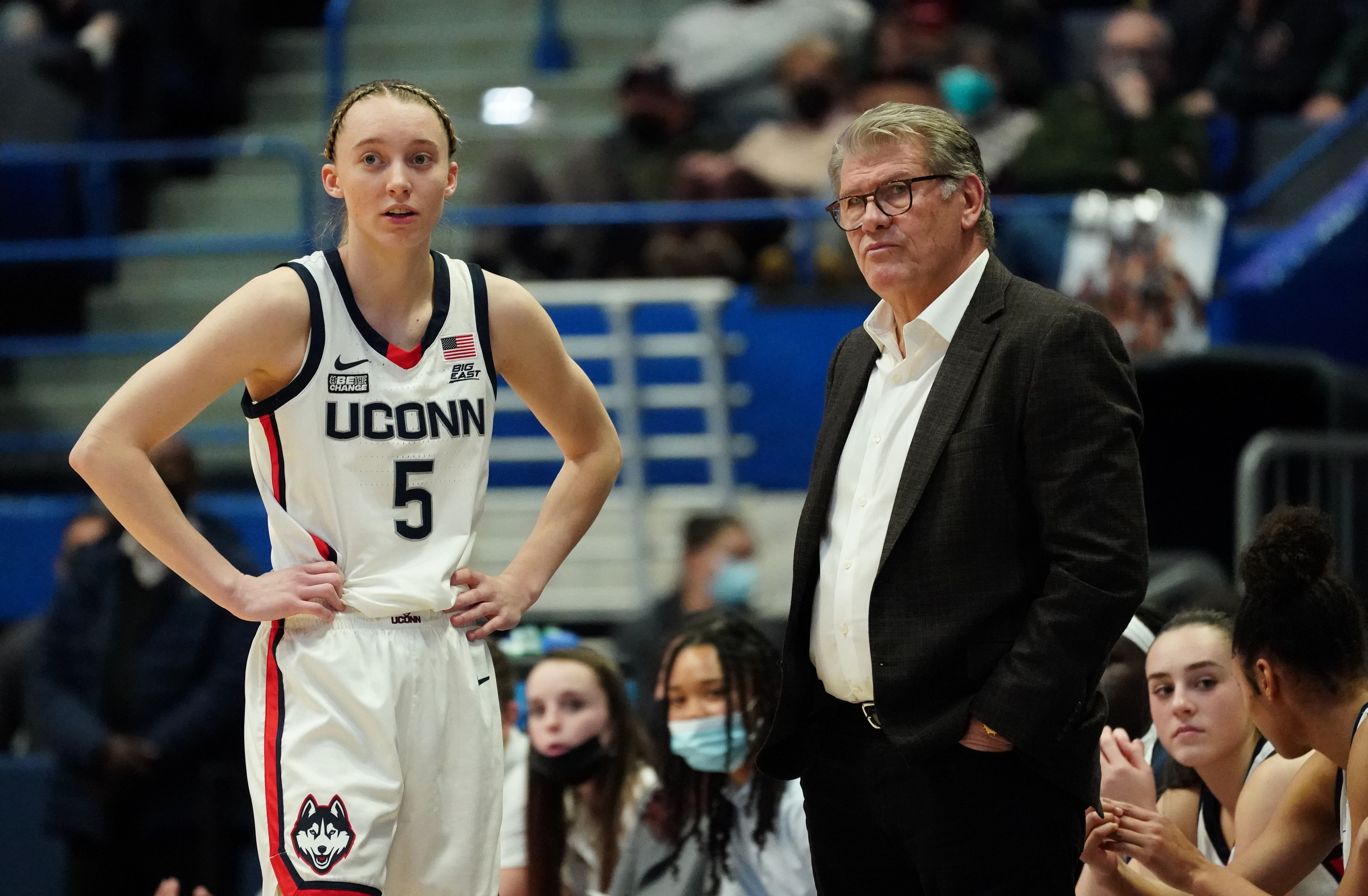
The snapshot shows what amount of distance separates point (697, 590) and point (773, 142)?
303 centimetres

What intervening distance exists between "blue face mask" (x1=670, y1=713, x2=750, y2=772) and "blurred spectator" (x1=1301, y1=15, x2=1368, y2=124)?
584 cm

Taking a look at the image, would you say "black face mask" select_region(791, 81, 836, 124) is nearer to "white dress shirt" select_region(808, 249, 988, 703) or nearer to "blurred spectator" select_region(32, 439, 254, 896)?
"blurred spectator" select_region(32, 439, 254, 896)

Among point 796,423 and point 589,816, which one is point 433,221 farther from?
point 796,423

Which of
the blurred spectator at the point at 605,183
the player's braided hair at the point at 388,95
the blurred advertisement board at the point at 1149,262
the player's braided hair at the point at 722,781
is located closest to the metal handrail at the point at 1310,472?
the blurred advertisement board at the point at 1149,262

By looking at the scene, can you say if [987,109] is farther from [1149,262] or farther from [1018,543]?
[1018,543]

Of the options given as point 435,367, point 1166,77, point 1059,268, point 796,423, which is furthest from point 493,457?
point 435,367

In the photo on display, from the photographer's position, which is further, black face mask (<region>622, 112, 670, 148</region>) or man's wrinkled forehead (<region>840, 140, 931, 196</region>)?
black face mask (<region>622, 112, 670, 148</region>)

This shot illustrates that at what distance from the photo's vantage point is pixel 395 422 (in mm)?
3129

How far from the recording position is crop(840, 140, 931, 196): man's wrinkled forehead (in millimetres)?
3053

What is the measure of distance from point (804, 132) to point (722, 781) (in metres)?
5.19

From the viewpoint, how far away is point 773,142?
9.19 meters

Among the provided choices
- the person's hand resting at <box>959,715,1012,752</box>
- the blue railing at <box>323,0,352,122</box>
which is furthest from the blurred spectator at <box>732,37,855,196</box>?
the person's hand resting at <box>959,715,1012,752</box>

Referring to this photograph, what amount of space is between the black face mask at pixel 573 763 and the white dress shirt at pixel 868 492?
5.64 feet

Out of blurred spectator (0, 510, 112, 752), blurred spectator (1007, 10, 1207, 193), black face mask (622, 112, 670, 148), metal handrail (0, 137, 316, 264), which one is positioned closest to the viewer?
blurred spectator (0, 510, 112, 752)
